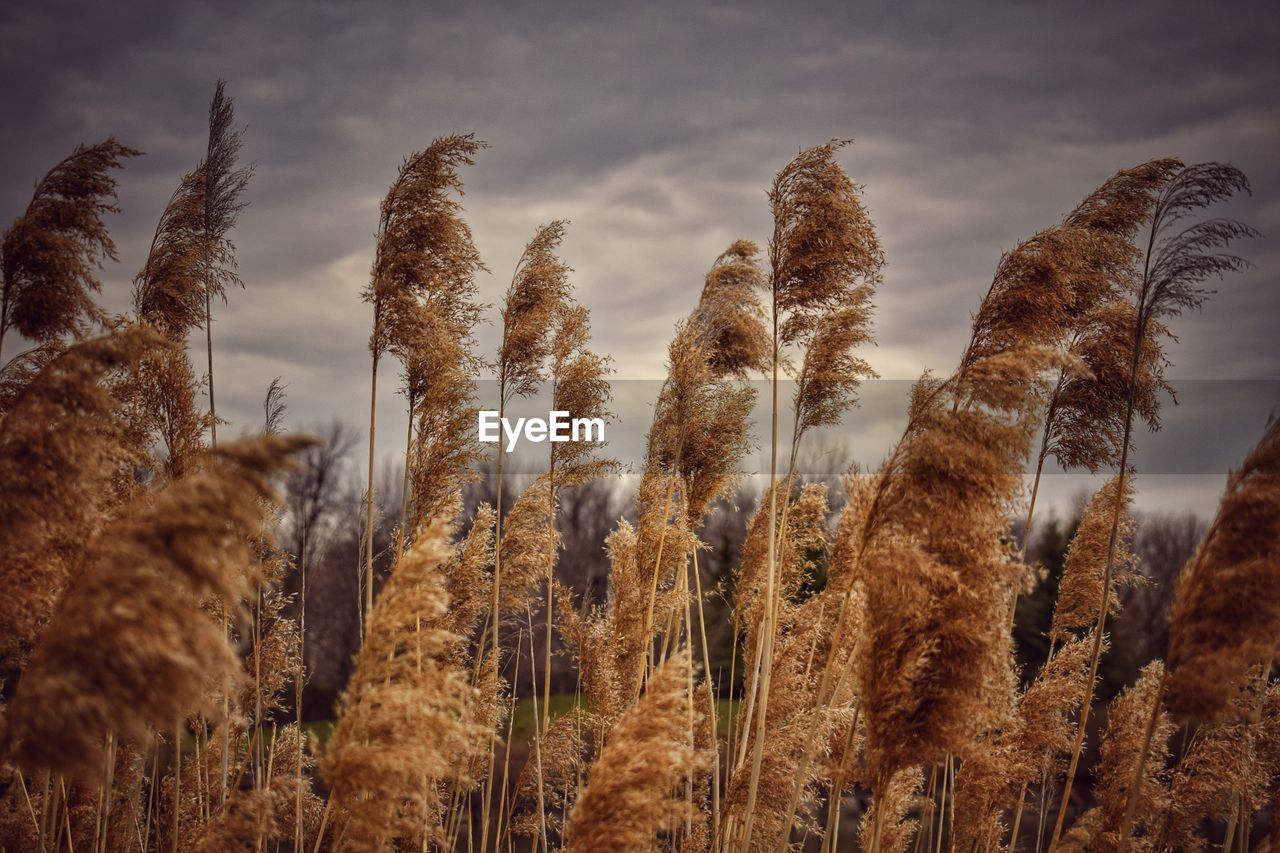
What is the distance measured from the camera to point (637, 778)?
164 inches

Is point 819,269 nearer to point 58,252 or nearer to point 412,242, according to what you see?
point 412,242

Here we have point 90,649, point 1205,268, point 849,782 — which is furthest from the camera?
point 849,782

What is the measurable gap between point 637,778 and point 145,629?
2301 millimetres

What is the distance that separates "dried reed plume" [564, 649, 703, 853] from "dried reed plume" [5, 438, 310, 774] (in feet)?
6.26

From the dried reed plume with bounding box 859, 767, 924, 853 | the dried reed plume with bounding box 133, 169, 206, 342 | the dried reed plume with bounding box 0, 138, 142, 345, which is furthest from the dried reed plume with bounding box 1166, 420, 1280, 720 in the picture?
the dried reed plume with bounding box 133, 169, 206, 342

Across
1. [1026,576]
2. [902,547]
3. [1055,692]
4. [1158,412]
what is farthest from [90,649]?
[1158,412]

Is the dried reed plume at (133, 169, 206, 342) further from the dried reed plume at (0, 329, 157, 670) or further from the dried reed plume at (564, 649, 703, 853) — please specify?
the dried reed plume at (564, 649, 703, 853)

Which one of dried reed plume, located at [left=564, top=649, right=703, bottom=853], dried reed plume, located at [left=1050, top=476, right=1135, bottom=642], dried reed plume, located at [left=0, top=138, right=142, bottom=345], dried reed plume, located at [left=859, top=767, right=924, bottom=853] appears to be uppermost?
dried reed plume, located at [left=0, top=138, right=142, bottom=345]

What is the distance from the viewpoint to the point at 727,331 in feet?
21.5

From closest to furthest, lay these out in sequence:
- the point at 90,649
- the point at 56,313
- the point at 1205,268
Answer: the point at 90,649 → the point at 56,313 → the point at 1205,268

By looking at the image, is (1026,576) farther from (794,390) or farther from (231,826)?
(231,826)

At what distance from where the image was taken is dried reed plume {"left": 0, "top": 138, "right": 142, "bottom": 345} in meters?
4.59

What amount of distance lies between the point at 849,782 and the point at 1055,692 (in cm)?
158

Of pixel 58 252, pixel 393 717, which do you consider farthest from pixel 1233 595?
pixel 58 252
